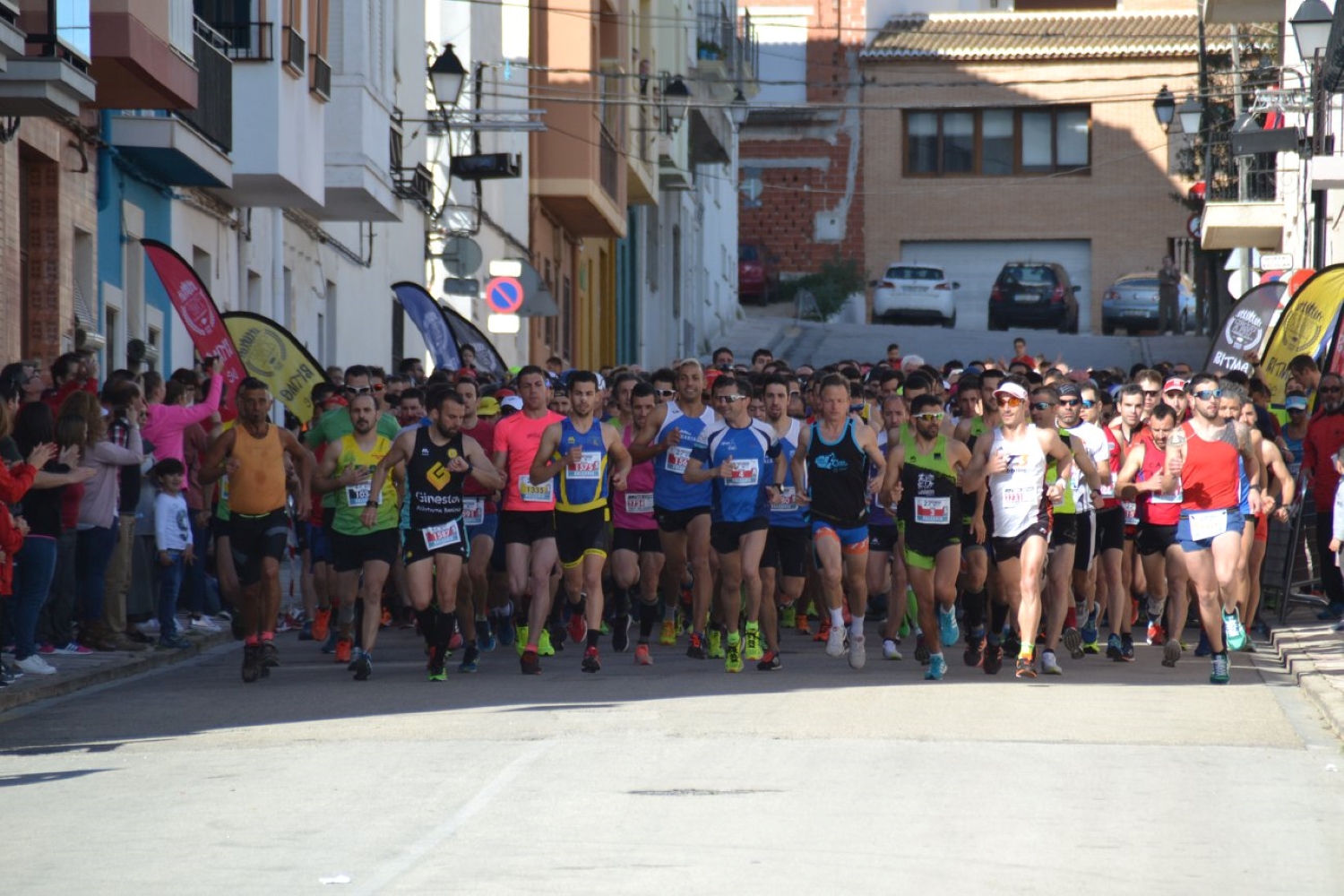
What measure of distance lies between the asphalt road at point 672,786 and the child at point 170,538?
190 cm

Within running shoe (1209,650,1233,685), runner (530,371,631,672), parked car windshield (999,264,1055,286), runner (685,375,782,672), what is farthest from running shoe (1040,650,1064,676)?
parked car windshield (999,264,1055,286)

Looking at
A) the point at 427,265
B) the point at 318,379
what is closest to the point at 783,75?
Result: the point at 427,265

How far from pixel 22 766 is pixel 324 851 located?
10.1 ft

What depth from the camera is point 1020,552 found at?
1474 centimetres

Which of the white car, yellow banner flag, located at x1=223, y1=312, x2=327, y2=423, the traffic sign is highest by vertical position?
the white car

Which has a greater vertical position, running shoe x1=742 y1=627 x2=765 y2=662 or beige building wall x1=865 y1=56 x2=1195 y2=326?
beige building wall x1=865 y1=56 x2=1195 y2=326

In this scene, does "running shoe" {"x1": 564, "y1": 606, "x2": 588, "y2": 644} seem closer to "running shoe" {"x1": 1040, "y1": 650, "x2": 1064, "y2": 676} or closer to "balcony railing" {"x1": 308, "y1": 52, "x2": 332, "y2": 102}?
"running shoe" {"x1": 1040, "y1": 650, "x2": 1064, "y2": 676}

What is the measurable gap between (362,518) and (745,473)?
2376 millimetres

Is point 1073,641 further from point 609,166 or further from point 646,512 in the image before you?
point 609,166

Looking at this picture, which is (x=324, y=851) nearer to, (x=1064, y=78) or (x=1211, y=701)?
(x=1211, y=701)

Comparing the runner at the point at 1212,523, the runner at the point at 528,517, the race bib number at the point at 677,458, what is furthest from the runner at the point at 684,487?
the runner at the point at 1212,523

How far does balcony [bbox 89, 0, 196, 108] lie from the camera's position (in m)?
18.7

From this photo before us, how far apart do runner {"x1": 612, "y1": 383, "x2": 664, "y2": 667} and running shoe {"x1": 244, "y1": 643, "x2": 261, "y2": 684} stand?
2796 millimetres

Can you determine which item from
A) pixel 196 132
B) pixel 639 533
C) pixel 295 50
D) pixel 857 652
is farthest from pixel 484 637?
pixel 295 50
